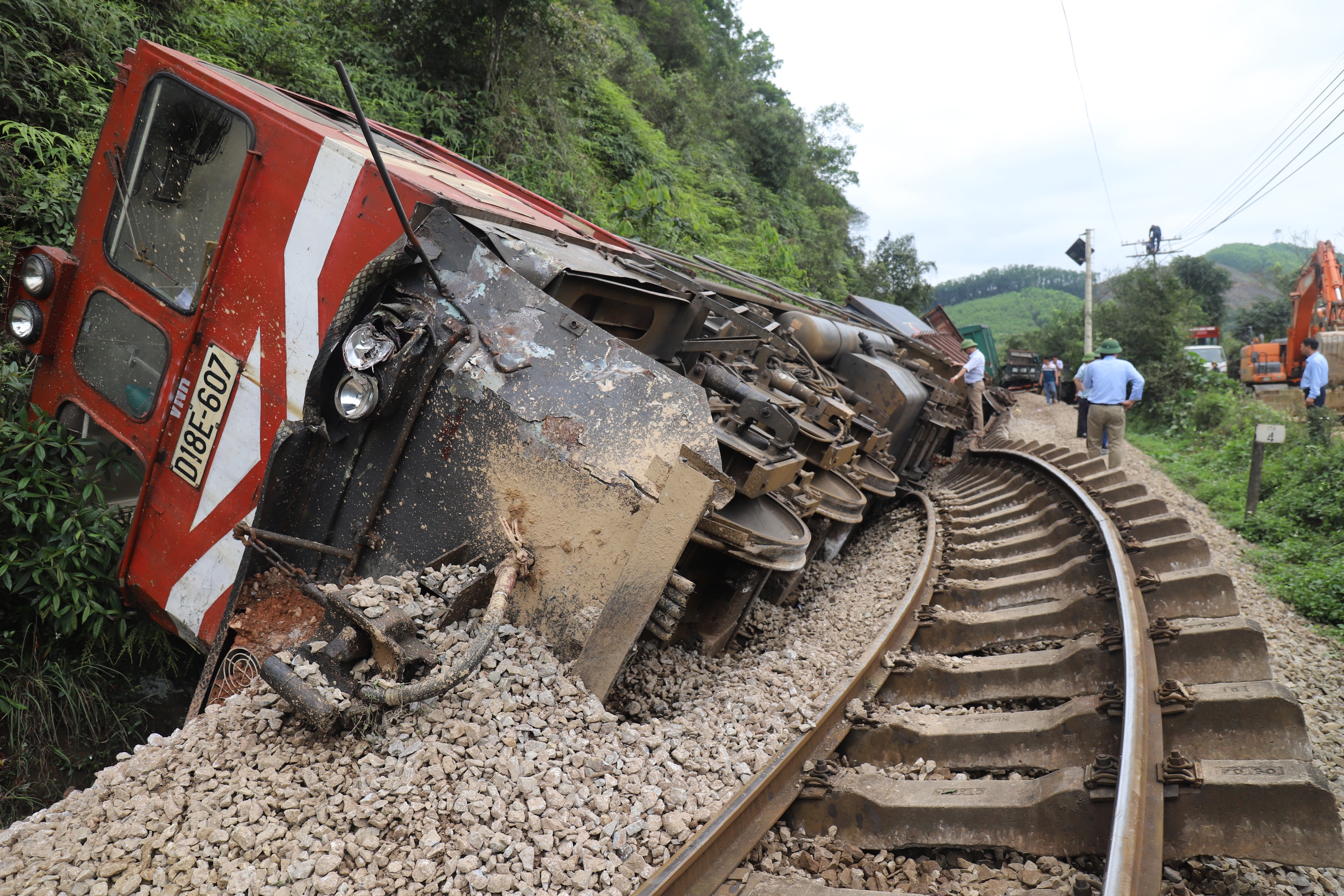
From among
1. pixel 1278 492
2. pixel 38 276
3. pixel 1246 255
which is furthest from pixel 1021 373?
pixel 1246 255

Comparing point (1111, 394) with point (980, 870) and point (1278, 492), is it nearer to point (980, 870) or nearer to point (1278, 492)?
point (1278, 492)

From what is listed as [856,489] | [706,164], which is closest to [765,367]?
[856,489]

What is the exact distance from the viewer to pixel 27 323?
139 inches

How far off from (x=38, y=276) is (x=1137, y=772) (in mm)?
4833

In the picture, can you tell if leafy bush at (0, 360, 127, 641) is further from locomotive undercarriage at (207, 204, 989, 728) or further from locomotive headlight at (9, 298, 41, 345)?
locomotive undercarriage at (207, 204, 989, 728)

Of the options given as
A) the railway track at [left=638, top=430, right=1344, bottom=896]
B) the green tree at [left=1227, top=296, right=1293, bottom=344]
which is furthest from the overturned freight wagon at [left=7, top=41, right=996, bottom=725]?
the green tree at [left=1227, top=296, right=1293, bottom=344]

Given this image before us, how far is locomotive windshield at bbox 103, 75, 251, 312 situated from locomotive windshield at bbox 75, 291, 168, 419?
7.0 inches

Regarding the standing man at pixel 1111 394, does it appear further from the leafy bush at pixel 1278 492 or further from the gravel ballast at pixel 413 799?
the gravel ballast at pixel 413 799

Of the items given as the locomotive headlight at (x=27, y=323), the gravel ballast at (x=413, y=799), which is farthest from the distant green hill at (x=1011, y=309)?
the gravel ballast at (x=413, y=799)

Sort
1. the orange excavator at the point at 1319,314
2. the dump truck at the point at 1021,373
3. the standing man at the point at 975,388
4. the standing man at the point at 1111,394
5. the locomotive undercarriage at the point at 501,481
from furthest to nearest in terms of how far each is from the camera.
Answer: the dump truck at the point at 1021,373, the orange excavator at the point at 1319,314, the standing man at the point at 975,388, the standing man at the point at 1111,394, the locomotive undercarriage at the point at 501,481

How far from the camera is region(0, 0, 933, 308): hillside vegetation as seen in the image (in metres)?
5.14

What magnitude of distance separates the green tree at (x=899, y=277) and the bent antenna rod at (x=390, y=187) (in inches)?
1206

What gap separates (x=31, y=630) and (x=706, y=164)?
1787cm

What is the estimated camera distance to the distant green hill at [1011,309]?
→ 79188mm
